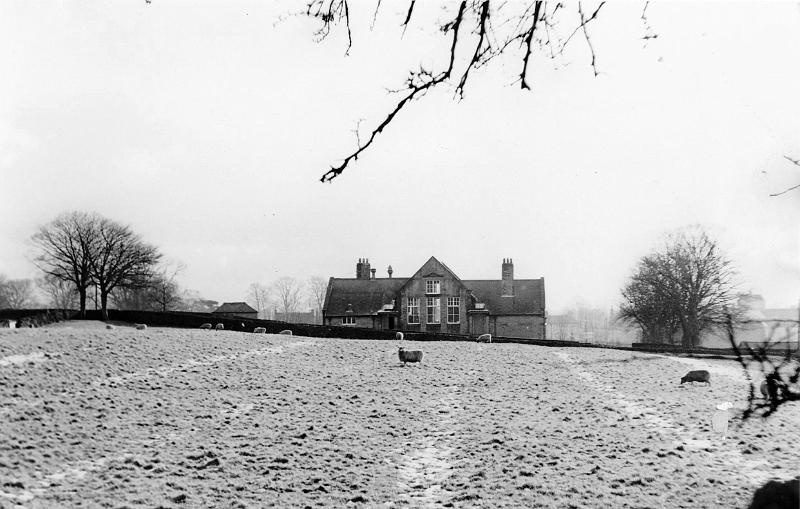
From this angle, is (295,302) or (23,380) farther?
(295,302)

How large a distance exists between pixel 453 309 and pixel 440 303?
155 cm

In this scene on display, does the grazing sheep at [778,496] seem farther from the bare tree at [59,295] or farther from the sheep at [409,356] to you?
the bare tree at [59,295]

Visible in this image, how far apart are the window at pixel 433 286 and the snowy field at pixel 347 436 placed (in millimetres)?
33921

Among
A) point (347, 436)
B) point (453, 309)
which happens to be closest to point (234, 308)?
point (453, 309)

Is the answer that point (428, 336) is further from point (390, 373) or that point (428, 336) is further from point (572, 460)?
point (572, 460)

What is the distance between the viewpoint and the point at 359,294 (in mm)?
62438

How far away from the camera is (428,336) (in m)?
43.2

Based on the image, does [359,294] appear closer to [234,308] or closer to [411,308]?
[411,308]

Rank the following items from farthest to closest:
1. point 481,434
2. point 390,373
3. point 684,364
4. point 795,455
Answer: point 684,364 < point 390,373 < point 481,434 < point 795,455

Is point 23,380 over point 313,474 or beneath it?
over

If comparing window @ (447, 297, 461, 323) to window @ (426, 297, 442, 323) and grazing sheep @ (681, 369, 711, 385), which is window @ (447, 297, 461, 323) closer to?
window @ (426, 297, 442, 323)

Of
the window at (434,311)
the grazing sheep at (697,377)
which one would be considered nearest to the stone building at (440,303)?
the window at (434,311)

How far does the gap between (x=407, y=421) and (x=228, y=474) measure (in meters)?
5.89

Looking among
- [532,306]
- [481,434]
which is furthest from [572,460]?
[532,306]
